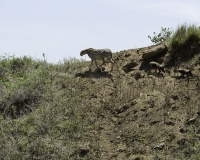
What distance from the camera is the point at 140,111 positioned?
1288 cm

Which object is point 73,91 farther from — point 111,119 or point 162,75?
point 162,75

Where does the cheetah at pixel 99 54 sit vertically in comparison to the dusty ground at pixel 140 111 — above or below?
above

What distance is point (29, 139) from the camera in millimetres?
12422

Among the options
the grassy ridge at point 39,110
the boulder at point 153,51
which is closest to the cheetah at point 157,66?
the boulder at point 153,51

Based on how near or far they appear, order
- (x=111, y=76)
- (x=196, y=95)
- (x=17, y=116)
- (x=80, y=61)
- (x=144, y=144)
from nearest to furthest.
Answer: (x=144, y=144)
(x=196, y=95)
(x=17, y=116)
(x=111, y=76)
(x=80, y=61)

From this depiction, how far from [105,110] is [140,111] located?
112 centimetres

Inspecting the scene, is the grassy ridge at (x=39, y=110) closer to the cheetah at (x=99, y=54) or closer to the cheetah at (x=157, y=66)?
the cheetah at (x=99, y=54)

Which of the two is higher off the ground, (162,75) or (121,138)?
(162,75)

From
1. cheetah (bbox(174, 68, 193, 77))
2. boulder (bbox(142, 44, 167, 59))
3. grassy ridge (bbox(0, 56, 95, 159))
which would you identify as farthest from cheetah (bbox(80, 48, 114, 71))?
cheetah (bbox(174, 68, 193, 77))

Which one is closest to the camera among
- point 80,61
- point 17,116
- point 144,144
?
point 144,144

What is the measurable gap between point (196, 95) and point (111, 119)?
2464 mm

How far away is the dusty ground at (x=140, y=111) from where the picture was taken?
1165 centimetres

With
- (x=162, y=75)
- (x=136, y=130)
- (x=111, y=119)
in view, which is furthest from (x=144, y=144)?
(x=162, y=75)

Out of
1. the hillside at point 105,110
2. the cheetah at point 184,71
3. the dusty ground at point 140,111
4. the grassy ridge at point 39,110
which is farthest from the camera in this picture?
the cheetah at point 184,71
